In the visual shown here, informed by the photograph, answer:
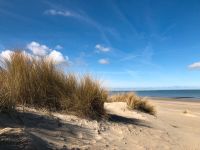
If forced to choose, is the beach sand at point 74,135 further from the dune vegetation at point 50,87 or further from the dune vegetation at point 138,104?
the dune vegetation at point 138,104

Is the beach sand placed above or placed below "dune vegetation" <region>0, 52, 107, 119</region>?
below

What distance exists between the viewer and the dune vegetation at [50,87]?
6211mm

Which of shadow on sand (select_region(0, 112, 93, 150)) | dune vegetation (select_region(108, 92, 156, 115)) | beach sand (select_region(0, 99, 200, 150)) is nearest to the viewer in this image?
shadow on sand (select_region(0, 112, 93, 150))

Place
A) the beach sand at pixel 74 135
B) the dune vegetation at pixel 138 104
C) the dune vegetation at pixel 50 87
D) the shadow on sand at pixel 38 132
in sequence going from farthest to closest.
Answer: the dune vegetation at pixel 138 104, the dune vegetation at pixel 50 87, the beach sand at pixel 74 135, the shadow on sand at pixel 38 132

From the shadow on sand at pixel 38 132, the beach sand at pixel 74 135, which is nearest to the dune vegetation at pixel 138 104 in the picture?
the beach sand at pixel 74 135

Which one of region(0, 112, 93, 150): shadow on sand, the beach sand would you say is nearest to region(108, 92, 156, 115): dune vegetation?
the beach sand

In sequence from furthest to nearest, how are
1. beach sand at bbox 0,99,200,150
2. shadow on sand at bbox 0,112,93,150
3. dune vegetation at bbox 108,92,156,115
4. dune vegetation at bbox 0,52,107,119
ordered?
dune vegetation at bbox 108,92,156,115 → dune vegetation at bbox 0,52,107,119 → beach sand at bbox 0,99,200,150 → shadow on sand at bbox 0,112,93,150

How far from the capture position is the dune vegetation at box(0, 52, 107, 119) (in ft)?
20.4

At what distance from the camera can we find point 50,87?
658 centimetres

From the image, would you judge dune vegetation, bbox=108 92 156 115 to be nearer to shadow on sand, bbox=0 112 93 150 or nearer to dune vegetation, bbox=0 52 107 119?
dune vegetation, bbox=0 52 107 119

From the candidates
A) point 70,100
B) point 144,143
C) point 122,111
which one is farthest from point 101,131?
point 122,111

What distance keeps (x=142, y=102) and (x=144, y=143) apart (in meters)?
Result: 5.54

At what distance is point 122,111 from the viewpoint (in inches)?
366

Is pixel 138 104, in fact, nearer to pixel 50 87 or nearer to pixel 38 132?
pixel 50 87
